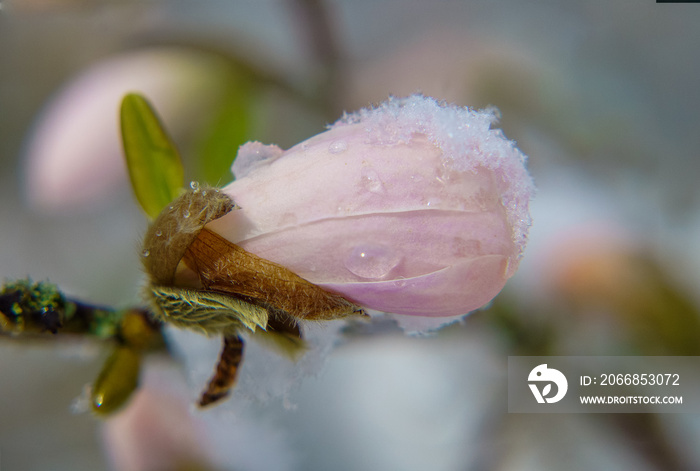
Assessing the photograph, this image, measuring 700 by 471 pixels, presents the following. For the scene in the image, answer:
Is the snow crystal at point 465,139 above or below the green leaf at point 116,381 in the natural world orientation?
above

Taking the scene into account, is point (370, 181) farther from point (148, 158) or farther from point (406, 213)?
point (148, 158)

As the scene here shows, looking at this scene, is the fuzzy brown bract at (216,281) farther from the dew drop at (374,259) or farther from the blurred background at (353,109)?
the blurred background at (353,109)

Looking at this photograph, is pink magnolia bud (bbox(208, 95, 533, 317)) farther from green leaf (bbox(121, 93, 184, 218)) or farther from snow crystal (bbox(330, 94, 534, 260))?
green leaf (bbox(121, 93, 184, 218))

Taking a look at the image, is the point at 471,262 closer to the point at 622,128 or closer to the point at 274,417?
the point at 274,417

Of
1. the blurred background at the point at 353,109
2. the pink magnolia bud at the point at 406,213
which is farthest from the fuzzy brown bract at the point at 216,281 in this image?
the blurred background at the point at 353,109

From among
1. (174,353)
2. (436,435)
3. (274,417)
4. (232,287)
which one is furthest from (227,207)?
(436,435)

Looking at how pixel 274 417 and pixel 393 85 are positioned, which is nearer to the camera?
pixel 274 417
